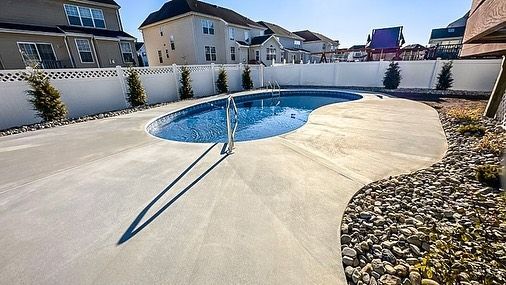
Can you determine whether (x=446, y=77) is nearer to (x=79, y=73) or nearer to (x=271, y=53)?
(x=271, y=53)

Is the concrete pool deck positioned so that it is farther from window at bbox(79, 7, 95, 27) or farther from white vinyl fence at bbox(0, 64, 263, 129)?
window at bbox(79, 7, 95, 27)

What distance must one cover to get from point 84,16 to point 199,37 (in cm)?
858

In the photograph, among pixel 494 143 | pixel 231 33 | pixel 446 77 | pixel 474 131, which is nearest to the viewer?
pixel 494 143

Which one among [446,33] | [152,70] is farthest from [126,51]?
[446,33]

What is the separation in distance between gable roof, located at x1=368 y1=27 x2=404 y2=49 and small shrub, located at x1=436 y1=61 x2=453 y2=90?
1217 centimetres

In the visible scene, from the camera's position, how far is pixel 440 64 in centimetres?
1234

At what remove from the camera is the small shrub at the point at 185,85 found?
12.8 m

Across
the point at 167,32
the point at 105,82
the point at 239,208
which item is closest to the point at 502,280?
the point at 239,208

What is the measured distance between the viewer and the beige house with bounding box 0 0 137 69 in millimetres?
12562

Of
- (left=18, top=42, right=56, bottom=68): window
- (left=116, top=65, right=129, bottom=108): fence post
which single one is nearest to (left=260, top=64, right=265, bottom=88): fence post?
(left=116, top=65, right=129, bottom=108): fence post

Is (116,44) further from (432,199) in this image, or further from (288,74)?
(432,199)

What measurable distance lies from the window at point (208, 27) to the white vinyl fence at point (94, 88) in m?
7.92

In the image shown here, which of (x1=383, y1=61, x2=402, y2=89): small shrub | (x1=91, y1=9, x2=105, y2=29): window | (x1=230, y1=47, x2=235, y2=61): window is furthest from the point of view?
(x1=230, y1=47, x2=235, y2=61): window

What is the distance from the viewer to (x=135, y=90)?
10523 millimetres
